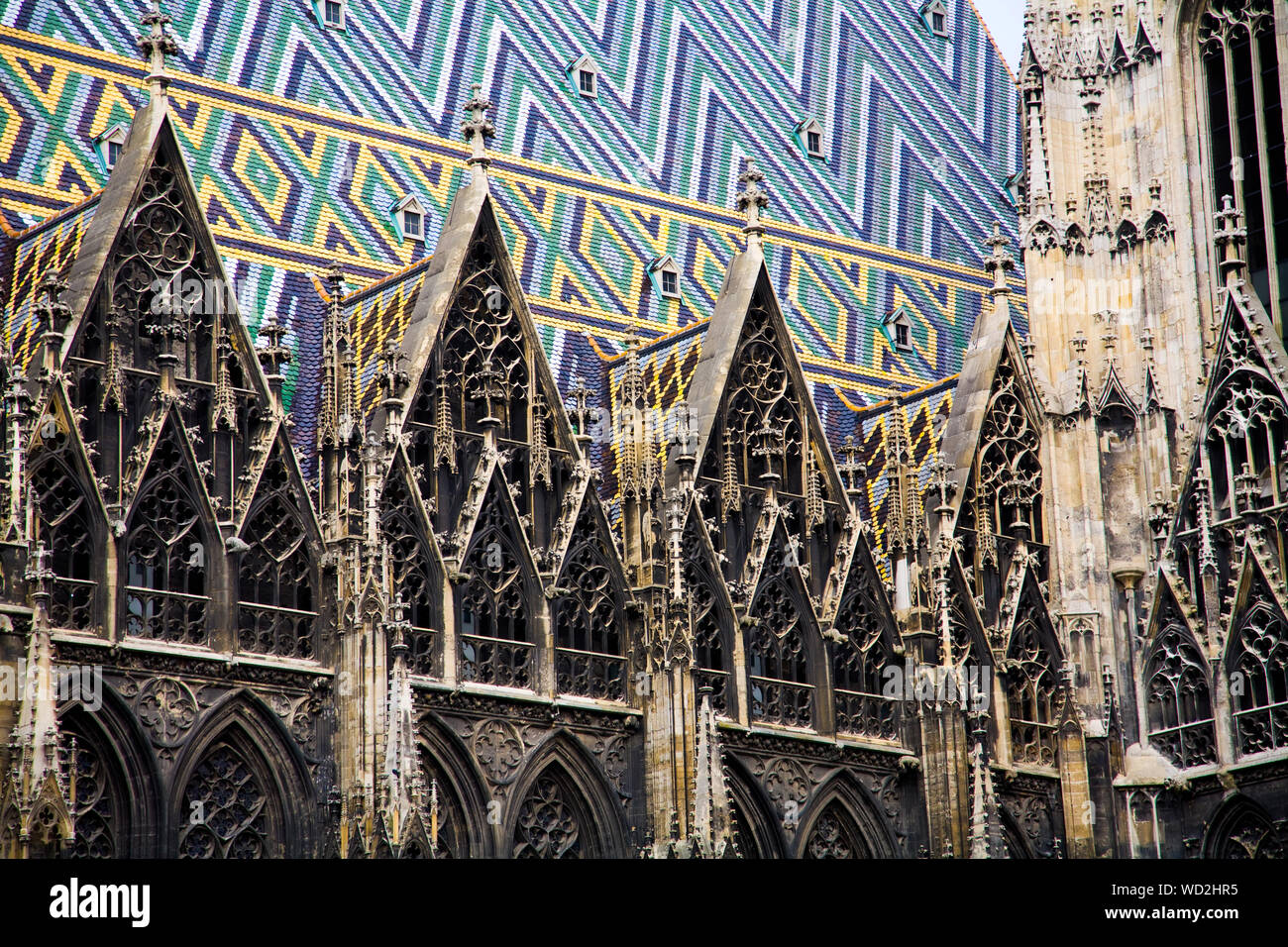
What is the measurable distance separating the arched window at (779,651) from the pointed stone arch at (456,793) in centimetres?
426

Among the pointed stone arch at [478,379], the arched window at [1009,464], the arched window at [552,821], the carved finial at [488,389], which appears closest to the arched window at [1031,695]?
the arched window at [1009,464]

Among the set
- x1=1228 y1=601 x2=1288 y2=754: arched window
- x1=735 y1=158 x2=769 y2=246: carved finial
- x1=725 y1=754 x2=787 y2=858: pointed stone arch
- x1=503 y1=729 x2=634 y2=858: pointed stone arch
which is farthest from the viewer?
x1=1228 y1=601 x2=1288 y2=754: arched window

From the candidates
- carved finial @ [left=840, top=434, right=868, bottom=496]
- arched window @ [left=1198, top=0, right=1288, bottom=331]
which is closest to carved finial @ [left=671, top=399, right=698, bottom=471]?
carved finial @ [left=840, top=434, right=868, bottom=496]

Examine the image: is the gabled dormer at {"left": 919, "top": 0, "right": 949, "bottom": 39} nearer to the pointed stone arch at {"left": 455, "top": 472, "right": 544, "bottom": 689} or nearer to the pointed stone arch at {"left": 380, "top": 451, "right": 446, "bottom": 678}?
the pointed stone arch at {"left": 455, "top": 472, "right": 544, "bottom": 689}

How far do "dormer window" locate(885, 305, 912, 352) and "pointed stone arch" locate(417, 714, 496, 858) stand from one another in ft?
44.0

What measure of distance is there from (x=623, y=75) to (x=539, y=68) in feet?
5.80

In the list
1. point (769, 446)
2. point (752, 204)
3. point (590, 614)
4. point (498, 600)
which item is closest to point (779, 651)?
point (769, 446)

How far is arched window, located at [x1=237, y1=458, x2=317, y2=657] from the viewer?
29.9 m

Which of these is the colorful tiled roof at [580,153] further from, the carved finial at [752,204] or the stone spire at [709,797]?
the stone spire at [709,797]

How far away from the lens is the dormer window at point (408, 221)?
123 feet
